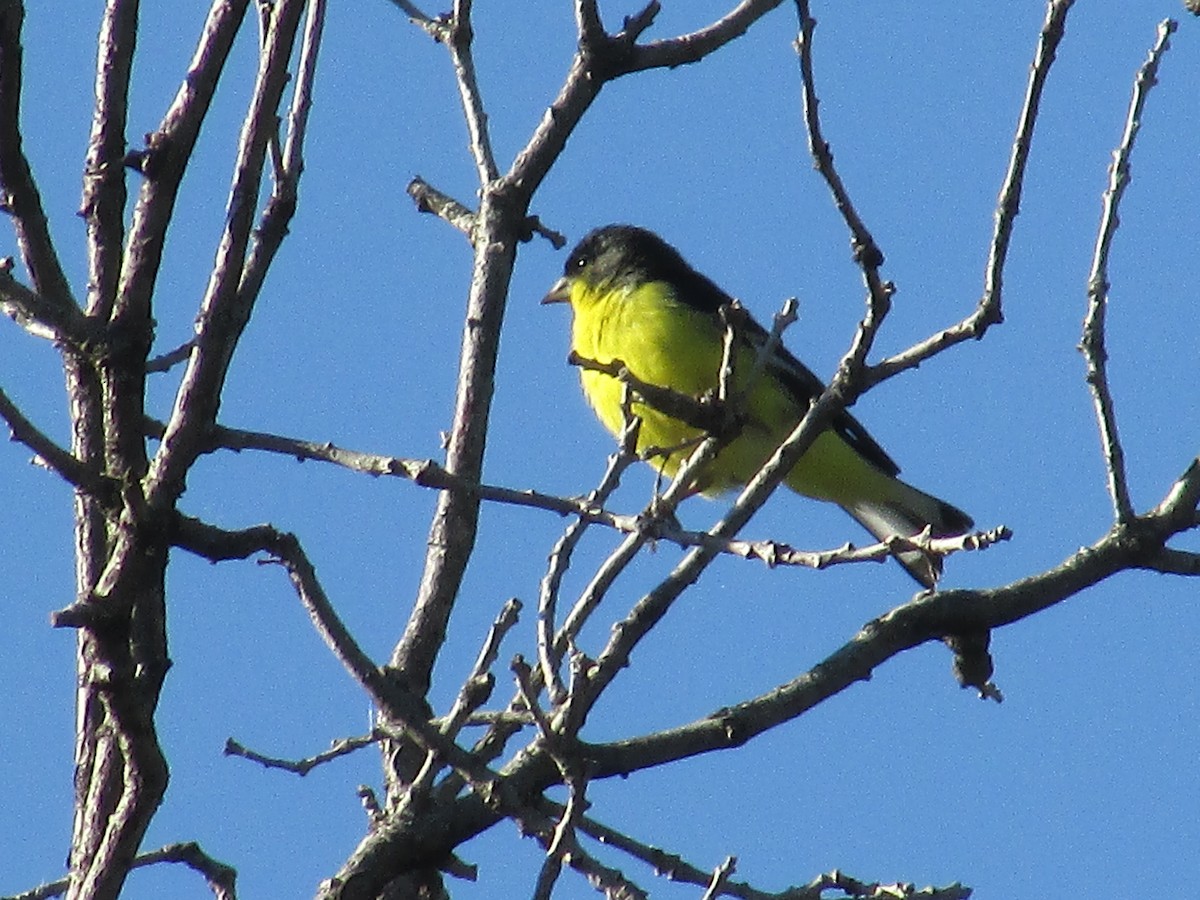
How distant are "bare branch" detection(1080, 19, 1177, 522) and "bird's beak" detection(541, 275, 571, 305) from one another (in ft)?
16.4

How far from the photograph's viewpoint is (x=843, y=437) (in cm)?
753

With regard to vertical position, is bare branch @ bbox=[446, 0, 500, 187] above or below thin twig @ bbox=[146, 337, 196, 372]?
above

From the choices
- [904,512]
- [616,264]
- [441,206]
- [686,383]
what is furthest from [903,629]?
[616,264]

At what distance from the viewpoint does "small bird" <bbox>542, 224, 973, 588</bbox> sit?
6.88 metres

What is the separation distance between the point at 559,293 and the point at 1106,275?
5313 mm

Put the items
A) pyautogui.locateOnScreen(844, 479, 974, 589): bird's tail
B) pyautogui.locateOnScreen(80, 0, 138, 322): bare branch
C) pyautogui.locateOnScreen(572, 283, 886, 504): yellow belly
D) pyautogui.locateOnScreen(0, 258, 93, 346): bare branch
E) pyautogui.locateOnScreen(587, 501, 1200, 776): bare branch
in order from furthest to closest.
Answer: pyautogui.locateOnScreen(844, 479, 974, 589): bird's tail
pyautogui.locateOnScreen(572, 283, 886, 504): yellow belly
pyautogui.locateOnScreen(587, 501, 1200, 776): bare branch
pyautogui.locateOnScreen(80, 0, 138, 322): bare branch
pyautogui.locateOnScreen(0, 258, 93, 346): bare branch

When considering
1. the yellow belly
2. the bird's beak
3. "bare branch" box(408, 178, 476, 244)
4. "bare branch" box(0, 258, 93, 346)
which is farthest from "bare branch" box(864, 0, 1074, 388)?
the bird's beak

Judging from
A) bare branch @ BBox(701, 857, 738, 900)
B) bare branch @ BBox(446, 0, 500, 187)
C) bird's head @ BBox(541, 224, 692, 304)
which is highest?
bird's head @ BBox(541, 224, 692, 304)

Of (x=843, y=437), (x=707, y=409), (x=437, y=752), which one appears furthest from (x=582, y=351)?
(x=437, y=752)

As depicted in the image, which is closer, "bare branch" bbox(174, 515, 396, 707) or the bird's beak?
"bare branch" bbox(174, 515, 396, 707)

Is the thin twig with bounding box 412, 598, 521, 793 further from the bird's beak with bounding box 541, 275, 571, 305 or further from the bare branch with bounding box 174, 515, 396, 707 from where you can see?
the bird's beak with bounding box 541, 275, 571, 305

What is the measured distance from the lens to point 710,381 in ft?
22.5

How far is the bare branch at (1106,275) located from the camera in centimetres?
315

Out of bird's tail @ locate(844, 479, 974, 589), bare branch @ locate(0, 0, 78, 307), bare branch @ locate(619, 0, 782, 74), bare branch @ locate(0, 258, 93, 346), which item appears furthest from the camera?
bird's tail @ locate(844, 479, 974, 589)
